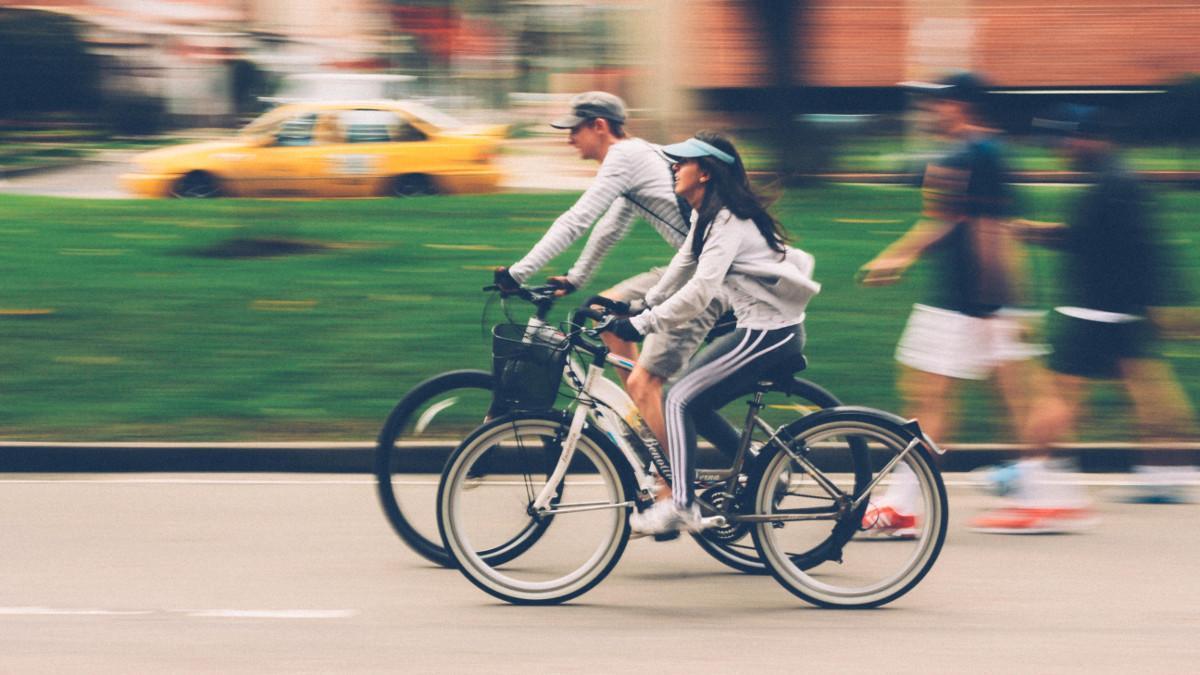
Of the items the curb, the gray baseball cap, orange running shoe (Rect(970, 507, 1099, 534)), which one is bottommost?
the curb

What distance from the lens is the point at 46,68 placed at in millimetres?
12125

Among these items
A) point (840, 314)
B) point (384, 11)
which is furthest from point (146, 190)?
point (840, 314)

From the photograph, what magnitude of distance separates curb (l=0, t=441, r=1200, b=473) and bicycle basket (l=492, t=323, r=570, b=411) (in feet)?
7.30

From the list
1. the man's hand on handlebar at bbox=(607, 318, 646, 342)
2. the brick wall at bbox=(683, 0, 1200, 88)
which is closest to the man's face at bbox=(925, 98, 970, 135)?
the man's hand on handlebar at bbox=(607, 318, 646, 342)

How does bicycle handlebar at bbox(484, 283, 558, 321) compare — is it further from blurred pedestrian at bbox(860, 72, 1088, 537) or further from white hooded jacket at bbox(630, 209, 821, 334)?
blurred pedestrian at bbox(860, 72, 1088, 537)

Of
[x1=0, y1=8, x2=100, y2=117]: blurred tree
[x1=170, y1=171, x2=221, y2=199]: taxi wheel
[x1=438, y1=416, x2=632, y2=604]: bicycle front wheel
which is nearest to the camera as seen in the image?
[x1=438, y1=416, x2=632, y2=604]: bicycle front wheel

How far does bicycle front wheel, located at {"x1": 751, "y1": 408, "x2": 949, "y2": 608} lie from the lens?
5121 mm

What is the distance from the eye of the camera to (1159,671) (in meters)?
4.59

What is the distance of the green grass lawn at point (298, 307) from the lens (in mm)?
8203

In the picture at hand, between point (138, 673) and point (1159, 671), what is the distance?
3065mm

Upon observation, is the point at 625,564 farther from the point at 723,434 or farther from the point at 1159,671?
the point at 1159,671

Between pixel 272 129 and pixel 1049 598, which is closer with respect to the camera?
pixel 1049 598

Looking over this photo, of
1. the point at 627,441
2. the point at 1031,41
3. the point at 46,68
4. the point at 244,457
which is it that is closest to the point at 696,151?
the point at 627,441

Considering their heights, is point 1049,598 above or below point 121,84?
below
